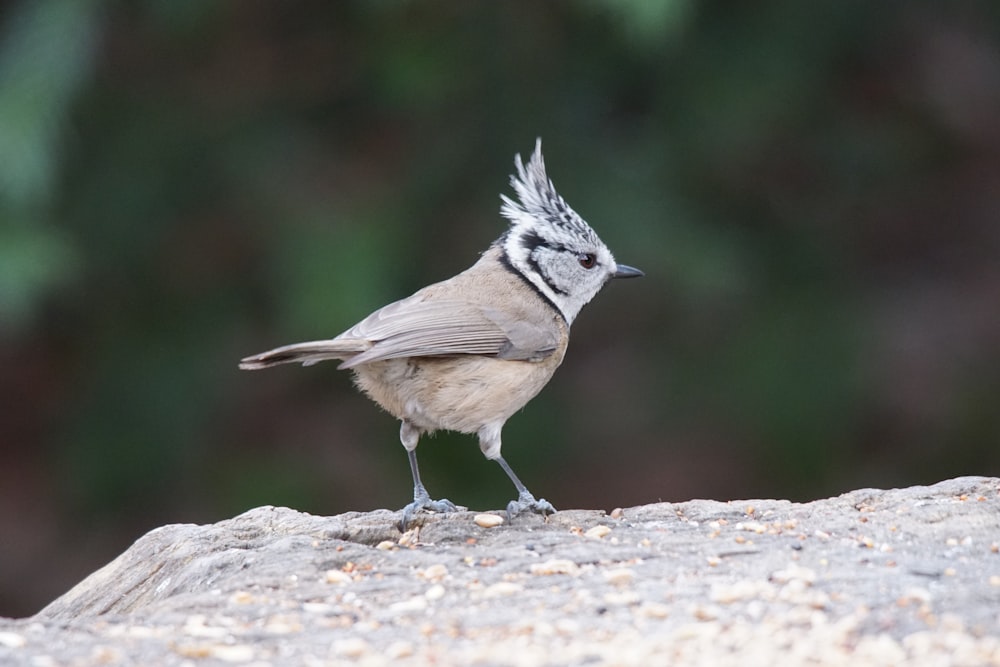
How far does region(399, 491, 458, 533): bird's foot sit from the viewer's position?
14.0ft

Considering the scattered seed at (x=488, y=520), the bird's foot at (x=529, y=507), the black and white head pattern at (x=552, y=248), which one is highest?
the black and white head pattern at (x=552, y=248)

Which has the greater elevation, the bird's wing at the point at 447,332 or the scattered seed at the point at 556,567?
the bird's wing at the point at 447,332

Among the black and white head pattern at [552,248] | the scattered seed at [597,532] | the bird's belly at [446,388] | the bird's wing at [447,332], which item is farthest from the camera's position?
the black and white head pattern at [552,248]

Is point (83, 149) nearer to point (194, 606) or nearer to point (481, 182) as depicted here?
point (481, 182)

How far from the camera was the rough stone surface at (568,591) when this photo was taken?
2.95 m

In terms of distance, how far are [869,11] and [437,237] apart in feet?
9.57

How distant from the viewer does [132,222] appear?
7305 millimetres

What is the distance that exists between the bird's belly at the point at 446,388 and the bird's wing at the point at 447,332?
0.18 feet

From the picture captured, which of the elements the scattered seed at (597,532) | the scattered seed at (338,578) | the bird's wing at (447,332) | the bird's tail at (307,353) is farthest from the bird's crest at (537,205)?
the scattered seed at (338,578)

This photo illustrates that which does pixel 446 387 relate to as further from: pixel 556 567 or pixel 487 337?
pixel 556 567

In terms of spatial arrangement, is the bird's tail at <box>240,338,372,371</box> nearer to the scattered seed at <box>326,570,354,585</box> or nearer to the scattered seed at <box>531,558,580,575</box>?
the scattered seed at <box>326,570,354,585</box>

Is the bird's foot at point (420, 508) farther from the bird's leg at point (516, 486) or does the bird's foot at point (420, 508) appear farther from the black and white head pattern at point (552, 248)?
the black and white head pattern at point (552, 248)

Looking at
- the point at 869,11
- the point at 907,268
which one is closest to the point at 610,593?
the point at 869,11

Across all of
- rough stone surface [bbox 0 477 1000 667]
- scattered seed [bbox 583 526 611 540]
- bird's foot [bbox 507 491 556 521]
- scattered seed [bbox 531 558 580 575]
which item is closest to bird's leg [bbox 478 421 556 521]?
bird's foot [bbox 507 491 556 521]
